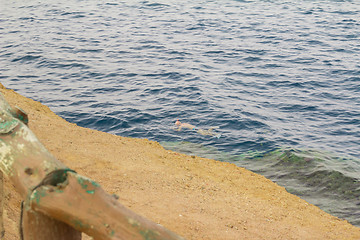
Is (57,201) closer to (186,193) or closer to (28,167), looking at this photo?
(28,167)

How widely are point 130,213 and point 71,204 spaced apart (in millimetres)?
325

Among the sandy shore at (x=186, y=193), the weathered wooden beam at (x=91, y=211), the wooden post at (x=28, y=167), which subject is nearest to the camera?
the weathered wooden beam at (x=91, y=211)

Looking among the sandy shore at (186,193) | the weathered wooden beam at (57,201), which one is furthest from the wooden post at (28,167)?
the sandy shore at (186,193)

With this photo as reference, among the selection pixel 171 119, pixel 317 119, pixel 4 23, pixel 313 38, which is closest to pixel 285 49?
pixel 313 38

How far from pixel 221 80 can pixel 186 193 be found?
935 cm

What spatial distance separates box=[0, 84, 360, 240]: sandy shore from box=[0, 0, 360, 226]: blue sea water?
1.26 m

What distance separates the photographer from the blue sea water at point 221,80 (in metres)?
10.3

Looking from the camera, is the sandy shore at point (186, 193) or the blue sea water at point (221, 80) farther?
the blue sea water at point (221, 80)

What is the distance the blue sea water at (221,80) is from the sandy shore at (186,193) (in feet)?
4.13

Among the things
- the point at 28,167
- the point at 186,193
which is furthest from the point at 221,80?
the point at 28,167

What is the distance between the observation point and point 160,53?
18.4 metres

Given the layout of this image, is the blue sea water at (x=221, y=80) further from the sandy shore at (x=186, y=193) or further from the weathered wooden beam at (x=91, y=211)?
the weathered wooden beam at (x=91, y=211)

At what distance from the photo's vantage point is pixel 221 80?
15.3 m

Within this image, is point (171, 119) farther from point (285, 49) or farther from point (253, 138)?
point (285, 49)
